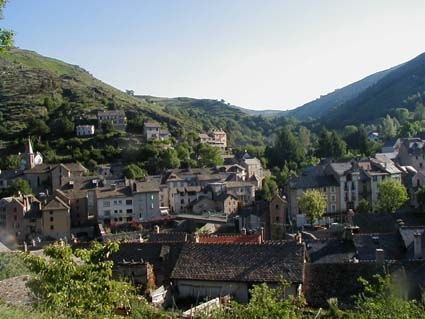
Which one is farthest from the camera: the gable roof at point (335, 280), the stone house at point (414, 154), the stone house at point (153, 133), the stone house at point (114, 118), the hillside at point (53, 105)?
the hillside at point (53, 105)

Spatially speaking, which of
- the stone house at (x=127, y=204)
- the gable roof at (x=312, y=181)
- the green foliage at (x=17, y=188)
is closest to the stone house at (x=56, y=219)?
the stone house at (x=127, y=204)

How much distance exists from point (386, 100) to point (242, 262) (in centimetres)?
17502

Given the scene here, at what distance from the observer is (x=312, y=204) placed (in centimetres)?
5325

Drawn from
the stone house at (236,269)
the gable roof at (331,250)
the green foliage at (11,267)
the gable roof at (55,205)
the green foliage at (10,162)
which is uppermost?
the green foliage at (10,162)

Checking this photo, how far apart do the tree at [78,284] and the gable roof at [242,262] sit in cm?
719

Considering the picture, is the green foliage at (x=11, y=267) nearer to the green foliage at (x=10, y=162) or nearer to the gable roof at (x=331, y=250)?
the gable roof at (x=331, y=250)

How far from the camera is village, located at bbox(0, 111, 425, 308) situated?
19.5 metres

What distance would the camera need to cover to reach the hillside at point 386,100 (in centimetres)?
16830

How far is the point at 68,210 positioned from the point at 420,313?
54.1 m

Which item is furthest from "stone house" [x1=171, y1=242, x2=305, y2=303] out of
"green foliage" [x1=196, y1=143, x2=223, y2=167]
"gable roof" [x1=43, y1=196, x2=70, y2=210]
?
"green foliage" [x1=196, y1=143, x2=223, y2=167]

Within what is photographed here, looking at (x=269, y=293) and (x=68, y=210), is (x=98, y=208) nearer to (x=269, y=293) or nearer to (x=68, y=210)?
(x=68, y=210)

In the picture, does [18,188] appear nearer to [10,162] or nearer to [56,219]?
[56,219]

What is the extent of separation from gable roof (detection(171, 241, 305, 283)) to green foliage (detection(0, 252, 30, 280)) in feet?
18.2

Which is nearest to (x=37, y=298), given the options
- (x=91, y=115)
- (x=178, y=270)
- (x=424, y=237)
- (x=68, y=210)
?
(x=178, y=270)
